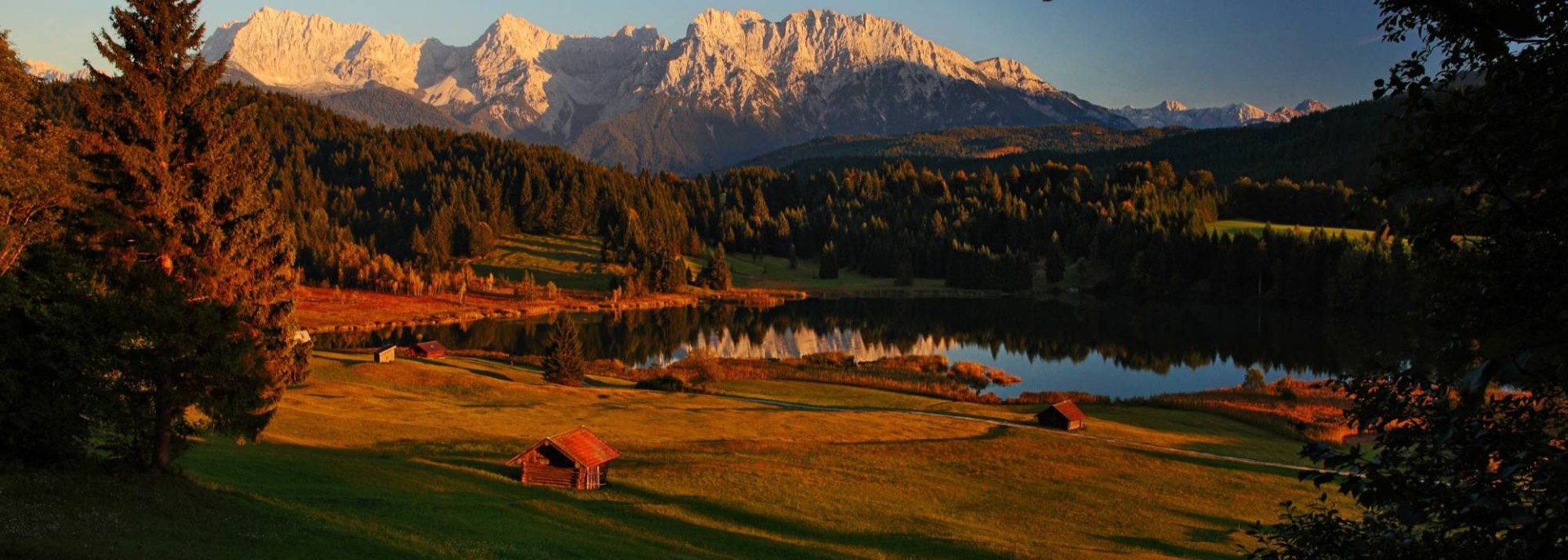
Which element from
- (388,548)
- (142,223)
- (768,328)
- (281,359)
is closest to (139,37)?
(142,223)

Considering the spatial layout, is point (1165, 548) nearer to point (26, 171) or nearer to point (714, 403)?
point (714, 403)

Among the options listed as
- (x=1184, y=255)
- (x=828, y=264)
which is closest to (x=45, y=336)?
(x=1184, y=255)

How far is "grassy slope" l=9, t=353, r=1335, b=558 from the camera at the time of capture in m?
21.4

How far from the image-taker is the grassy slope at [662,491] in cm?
2144

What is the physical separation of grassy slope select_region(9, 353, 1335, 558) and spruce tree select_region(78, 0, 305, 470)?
237cm

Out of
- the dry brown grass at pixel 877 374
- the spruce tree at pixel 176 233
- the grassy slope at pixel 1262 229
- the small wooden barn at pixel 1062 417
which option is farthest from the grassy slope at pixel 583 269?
the spruce tree at pixel 176 233

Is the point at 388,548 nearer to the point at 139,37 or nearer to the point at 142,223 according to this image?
the point at 142,223

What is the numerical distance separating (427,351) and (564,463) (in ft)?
151

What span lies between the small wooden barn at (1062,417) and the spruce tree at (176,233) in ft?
128

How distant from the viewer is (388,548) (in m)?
21.5

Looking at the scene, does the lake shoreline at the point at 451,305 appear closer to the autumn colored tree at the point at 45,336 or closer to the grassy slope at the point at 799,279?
the grassy slope at the point at 799,279

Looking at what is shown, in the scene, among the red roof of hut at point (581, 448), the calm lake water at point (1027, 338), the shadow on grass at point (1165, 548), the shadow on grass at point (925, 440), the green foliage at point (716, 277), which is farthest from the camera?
the green foliage at point (716, 277)

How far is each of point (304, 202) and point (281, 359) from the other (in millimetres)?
182573

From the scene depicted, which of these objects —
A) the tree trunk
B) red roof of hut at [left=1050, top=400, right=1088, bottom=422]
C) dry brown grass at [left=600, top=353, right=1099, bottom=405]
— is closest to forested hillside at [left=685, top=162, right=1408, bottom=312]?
dry brown grass at [left=600, top=353, right=1099, bottom=405]
